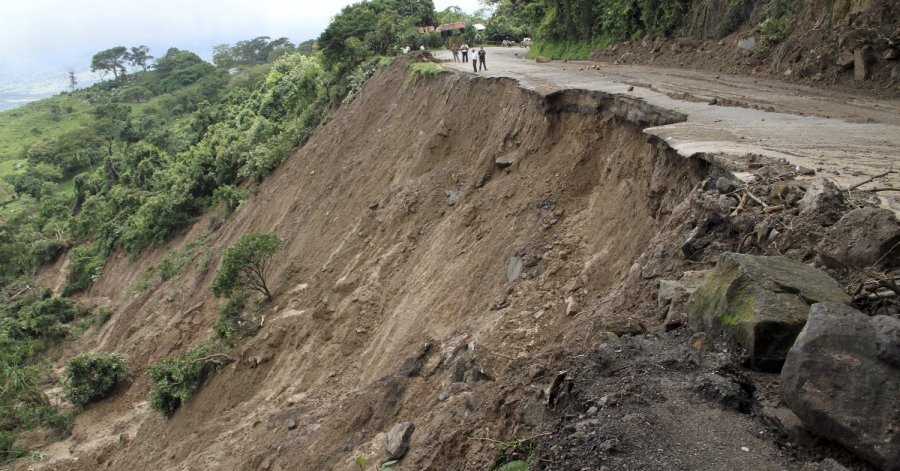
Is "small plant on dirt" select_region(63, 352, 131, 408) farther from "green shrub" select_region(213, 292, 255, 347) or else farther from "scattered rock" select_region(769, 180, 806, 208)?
"scattered rock" select_region(769, 180, 806, 208)

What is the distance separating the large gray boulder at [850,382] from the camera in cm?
347

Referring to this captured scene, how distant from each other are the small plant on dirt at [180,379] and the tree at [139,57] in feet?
301

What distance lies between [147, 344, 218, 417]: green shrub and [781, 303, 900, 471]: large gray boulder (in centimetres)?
1320

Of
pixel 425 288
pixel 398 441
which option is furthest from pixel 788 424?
pixel 425 288

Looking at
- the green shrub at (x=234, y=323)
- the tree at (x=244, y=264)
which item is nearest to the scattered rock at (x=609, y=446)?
the green shrub at (x=234, y=323)

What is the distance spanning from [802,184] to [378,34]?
1028 inches

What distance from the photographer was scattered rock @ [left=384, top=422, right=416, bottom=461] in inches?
264

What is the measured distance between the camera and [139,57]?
9481 centimetres

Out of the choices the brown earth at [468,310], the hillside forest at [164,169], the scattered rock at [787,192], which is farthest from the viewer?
the hillside forest at [164,169]

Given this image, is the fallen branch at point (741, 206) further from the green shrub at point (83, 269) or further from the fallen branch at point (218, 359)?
the green shrub at point (83, 269)

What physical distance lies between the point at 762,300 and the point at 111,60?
338 ft

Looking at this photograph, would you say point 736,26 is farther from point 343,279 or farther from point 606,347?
point 606,347

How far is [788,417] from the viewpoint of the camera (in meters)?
4.05

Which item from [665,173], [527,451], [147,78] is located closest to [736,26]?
[665,173]
